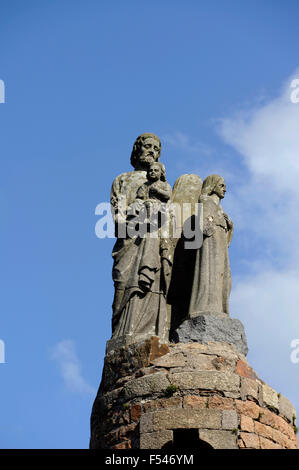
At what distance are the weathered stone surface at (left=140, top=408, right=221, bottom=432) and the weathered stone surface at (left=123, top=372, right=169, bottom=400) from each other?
14.8 inches

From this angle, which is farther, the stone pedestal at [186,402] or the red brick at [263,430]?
the red brick at [263,430]

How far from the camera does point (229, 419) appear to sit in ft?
34.0

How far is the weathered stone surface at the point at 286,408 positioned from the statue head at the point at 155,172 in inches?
144

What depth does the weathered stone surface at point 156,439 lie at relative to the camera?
1019cm

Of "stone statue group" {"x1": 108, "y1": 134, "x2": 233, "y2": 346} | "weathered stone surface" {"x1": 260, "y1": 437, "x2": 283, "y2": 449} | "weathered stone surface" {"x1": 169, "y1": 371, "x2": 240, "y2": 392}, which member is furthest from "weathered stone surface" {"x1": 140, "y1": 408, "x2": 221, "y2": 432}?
"stone statue group" {"x1": 108, "y1": 134, "x2": 233, "y2": 346}

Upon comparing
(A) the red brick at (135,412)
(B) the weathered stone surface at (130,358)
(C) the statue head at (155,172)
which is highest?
(C) the statue head at (155,172)

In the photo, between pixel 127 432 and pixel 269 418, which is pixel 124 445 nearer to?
pixel 127 432

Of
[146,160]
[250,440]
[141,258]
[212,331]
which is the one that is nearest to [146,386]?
[212,331]

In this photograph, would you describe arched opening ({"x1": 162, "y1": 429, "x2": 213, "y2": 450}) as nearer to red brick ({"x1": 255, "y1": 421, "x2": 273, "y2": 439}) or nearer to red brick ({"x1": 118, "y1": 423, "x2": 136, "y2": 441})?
red brick ({"x1": 118, "y1": 423, "x2": 136, "y2": 441})

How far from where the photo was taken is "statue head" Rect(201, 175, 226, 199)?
1291 centimetres

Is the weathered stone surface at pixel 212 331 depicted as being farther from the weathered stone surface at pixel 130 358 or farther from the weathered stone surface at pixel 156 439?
the weathered stone surface at pixel 156 439

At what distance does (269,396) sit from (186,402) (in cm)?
128

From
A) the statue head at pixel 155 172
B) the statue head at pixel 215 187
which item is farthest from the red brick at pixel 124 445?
the statue head at pixel 155 172
